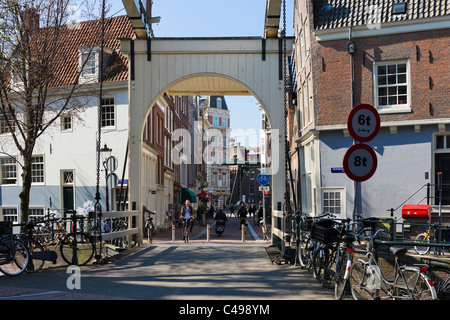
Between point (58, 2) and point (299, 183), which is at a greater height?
point (58, 2)

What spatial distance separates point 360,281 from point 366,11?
16.7m

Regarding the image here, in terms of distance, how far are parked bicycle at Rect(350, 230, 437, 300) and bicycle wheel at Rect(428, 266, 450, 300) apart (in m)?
0.31

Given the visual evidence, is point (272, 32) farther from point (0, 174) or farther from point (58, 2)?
point (0, 174)

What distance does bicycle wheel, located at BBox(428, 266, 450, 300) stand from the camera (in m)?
6.47

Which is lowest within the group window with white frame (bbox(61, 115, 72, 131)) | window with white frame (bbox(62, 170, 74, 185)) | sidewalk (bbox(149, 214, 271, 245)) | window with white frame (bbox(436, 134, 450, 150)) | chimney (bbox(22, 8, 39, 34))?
sidewalk (bbox(149, 214, 271, 245))

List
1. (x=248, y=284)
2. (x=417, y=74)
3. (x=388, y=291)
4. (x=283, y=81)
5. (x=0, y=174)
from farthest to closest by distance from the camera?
(x=0, y=174) → (x=417, y=74) → (x=283, y=81) → (x=248, y=284) → (x=388, y=291)

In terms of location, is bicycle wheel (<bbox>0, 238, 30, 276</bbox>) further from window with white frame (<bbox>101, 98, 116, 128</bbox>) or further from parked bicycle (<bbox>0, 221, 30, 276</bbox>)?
window with white frame (<bbox>101, 98, 116, 128</bbox>)

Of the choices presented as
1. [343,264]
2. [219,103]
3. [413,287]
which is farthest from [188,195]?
[219,103]

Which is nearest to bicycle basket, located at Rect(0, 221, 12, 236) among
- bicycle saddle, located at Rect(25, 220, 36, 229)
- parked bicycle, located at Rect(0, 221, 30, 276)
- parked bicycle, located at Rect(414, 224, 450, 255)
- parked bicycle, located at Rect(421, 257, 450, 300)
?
bicycle saddle, located at Rect(25, 220, 36, 229)

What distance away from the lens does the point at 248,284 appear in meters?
8.55

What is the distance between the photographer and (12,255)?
944cm

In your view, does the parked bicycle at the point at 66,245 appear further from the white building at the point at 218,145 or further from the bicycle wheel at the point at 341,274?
the white building at the point at 218,145

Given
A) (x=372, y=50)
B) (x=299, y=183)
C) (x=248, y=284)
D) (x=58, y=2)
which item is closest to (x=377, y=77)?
(x=372, y=50)
